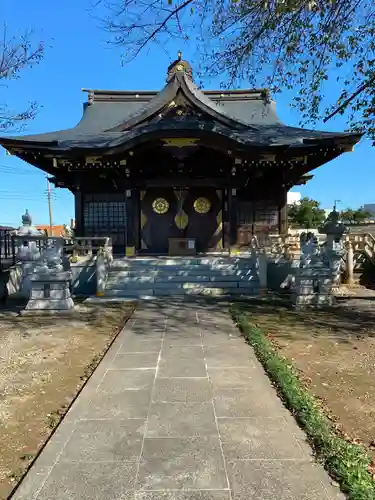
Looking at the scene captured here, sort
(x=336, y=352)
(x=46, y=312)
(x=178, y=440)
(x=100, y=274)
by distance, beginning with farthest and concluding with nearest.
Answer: (x=100, y=274)
(x=46, y=312)
(x=336, y=352)
(x=178, y=440)

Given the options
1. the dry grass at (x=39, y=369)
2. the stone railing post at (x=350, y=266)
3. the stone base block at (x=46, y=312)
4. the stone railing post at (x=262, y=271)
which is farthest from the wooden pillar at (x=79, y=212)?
the stone railing post at (x=350, y=266)

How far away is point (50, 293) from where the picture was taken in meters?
9.73

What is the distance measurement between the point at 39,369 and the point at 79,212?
11.3 metres

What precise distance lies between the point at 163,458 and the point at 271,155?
11.8 meters

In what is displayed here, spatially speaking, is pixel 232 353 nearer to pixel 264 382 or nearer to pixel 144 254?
pixel 264 382

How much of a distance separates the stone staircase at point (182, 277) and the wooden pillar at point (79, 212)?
3.73m

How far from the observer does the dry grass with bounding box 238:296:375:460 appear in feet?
13.3

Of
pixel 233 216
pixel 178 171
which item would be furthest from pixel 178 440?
pixel 178 171

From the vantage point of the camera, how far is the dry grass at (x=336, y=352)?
4043 millimetres

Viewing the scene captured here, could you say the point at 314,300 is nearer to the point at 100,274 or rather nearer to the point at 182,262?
the point at 182,262

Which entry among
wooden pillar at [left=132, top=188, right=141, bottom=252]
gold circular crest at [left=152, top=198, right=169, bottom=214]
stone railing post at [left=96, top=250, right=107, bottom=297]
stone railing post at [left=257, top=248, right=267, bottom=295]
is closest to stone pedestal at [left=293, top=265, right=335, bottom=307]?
stone railing post at [left=257, top=248, right=267, bottom=295]

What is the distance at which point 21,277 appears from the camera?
12.8 metres

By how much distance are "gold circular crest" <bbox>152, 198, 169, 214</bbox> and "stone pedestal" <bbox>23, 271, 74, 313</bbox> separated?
6.98m

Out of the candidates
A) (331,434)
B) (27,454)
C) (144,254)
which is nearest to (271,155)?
(144,254)
